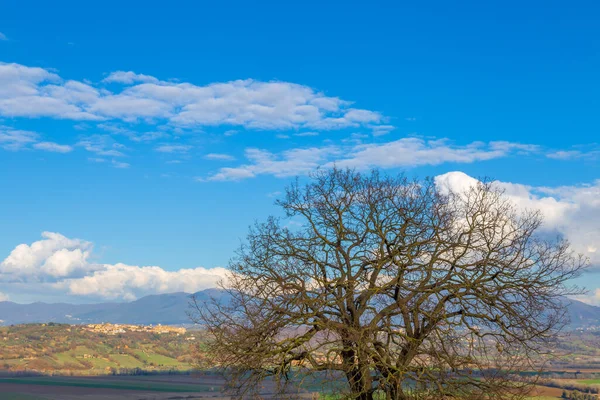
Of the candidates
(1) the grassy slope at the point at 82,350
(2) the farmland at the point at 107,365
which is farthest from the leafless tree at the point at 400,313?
(1) the grassy slope at the point at 82,350

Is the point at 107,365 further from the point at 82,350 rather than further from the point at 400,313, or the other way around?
the point at 400,313

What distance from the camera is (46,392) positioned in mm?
94188

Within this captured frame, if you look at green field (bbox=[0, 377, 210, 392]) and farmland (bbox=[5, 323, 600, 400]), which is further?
green field (bbox=[0, 377, 210, 392])

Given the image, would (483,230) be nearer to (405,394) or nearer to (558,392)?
(405,394)

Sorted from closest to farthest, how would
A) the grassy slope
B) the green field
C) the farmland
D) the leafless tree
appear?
the leafless tree
the farmland
the green field
the grassy slope

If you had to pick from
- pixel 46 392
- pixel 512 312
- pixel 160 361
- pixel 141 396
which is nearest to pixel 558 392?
pixel 512 312

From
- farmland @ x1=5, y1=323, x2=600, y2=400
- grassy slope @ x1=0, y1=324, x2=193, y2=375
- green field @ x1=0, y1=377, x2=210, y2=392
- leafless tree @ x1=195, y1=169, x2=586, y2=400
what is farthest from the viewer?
grassy slope @ x1=0, y1=324, x2=193, y2=375

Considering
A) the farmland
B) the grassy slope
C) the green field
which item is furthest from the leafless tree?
the grassy slope

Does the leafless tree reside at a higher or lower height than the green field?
higher

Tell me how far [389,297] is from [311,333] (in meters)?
2.56

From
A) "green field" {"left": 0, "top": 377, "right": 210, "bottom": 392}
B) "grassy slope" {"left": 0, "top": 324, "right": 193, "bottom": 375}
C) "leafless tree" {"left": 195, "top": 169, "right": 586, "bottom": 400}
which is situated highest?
"leafless tree" {"left": 195, "top": 169, "right": 586, "bottom": 400}

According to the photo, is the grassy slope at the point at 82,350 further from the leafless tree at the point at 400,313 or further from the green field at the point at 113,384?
the leafless tree at the point at 400,313

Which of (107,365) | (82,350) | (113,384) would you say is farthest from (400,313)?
(82,350)

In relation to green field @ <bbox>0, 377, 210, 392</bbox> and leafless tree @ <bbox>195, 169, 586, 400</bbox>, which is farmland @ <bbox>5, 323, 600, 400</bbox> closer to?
green field @ <bbox>0, 377, 210, 392</bbox>
